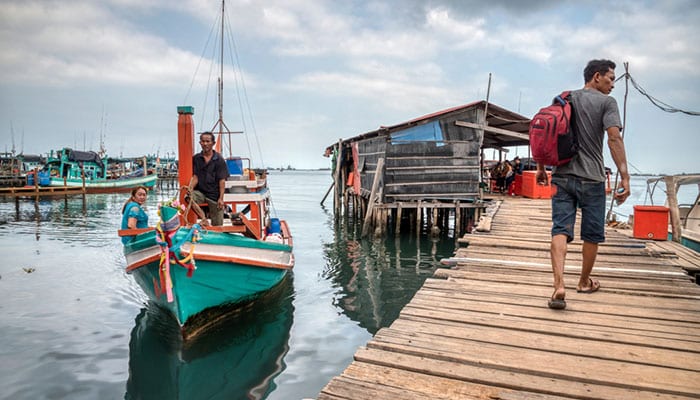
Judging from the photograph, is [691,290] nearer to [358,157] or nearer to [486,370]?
[486,370]

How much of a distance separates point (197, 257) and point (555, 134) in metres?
4.88

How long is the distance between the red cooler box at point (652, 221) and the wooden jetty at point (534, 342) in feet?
14.3

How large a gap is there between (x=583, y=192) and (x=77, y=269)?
1179 centimetres

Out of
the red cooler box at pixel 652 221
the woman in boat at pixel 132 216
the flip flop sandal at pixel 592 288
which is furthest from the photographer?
the red cooler box at pixel 652 221

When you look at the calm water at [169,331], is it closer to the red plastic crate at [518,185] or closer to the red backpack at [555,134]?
the red backpack at [555,134]

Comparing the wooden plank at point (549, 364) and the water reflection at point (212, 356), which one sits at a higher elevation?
the wooden plank at point (549, 364)

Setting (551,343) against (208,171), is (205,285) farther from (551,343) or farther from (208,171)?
(551,343)

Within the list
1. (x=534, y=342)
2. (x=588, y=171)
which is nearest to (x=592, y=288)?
(x=588, y=171)

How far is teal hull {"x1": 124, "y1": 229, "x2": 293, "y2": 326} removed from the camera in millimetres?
6234

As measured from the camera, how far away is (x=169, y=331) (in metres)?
6.90

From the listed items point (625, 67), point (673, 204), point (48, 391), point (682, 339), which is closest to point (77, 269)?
point (48, 391)

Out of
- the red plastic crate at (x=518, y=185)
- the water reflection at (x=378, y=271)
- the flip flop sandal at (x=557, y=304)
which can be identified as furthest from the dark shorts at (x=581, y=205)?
the red plastic crate at (x=518, y=185)

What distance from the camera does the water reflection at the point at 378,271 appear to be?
328 inches

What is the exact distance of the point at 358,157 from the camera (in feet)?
66.7
